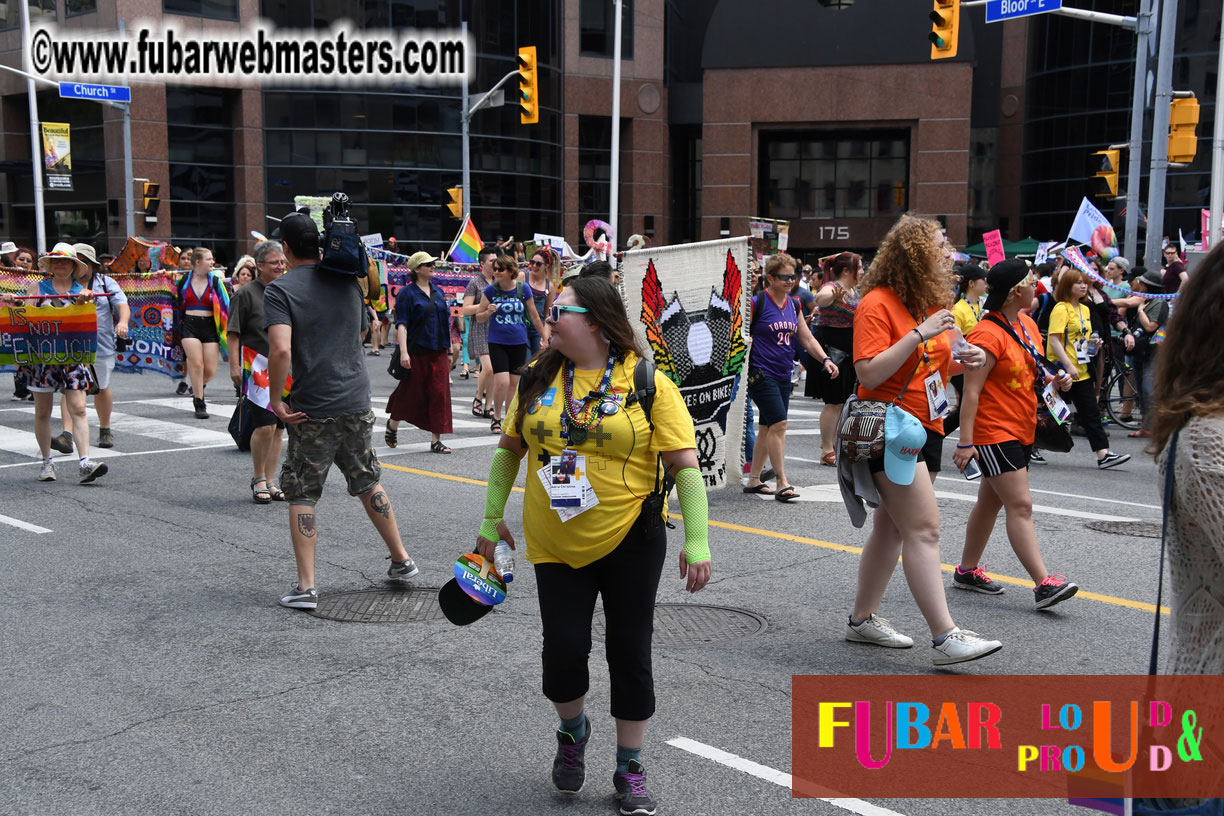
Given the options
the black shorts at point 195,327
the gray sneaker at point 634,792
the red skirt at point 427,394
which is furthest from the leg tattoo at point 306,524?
the black shorts at point 195,327

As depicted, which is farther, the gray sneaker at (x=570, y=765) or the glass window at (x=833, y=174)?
the glass window at (x=833, y=174)

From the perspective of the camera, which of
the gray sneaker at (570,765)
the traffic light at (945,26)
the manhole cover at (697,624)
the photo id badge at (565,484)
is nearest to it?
the photo id badge at (565,484)

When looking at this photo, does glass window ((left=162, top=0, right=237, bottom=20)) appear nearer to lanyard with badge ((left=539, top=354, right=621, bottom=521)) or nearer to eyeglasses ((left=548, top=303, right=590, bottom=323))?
eyeglasses ((left=548, top=303, right=590, bottom=323))

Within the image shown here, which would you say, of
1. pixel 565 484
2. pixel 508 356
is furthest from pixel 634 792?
pixel 508 356

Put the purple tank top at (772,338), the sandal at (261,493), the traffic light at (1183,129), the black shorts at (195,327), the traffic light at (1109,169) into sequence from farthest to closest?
1. the traffic light at (1109,169)
2. the traffic light at (1183,129)
3. the black shorts at (195,327)
4. the purple tank top at (772,338)
5. the sandal at (261,493)

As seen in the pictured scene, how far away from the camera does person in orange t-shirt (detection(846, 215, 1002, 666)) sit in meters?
4.95

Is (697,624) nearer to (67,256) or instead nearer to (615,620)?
(615,620)

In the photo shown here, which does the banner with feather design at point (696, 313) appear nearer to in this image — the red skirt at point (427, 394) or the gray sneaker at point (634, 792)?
the red skirt at point (427, 394)

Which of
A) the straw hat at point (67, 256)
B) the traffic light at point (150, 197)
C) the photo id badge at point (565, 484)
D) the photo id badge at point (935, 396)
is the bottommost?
the photo id badge at point (565, 484)

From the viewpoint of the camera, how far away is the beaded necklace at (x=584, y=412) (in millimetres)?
3760

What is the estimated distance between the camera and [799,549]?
298 inches

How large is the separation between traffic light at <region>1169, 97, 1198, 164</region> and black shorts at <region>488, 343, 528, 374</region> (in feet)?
36.3

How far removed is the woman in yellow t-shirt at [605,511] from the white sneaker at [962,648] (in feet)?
5.59

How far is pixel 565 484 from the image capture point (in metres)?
3.73
